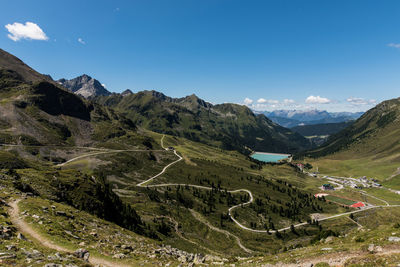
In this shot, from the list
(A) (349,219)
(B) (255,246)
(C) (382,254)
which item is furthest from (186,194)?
(C) (382,254)

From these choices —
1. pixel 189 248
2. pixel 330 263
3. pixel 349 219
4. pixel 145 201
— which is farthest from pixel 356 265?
pixel 349 219

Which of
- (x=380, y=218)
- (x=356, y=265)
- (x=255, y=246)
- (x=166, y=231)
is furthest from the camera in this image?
(x=380, y=218)

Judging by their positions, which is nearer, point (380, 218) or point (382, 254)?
point (382, 254)

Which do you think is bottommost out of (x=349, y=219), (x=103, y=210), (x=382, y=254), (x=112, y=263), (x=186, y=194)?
(x=349, y=219)

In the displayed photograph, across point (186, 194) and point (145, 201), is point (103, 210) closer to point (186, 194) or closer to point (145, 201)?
point (145, 201)

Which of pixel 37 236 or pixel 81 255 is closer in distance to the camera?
pixel 81 255

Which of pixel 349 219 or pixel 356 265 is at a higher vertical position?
pixel 356 265

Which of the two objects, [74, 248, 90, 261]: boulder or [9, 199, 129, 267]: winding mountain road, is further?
[9, 199, 129, 267]: winding mountain road

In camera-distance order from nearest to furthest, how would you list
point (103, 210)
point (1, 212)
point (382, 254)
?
point (382, 254) < point (1, 212) < point (103, 210)

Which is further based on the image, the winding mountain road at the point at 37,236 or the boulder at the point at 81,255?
the winding mountain road at the point at 37,236

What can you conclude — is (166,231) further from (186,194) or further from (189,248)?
(186,194)
